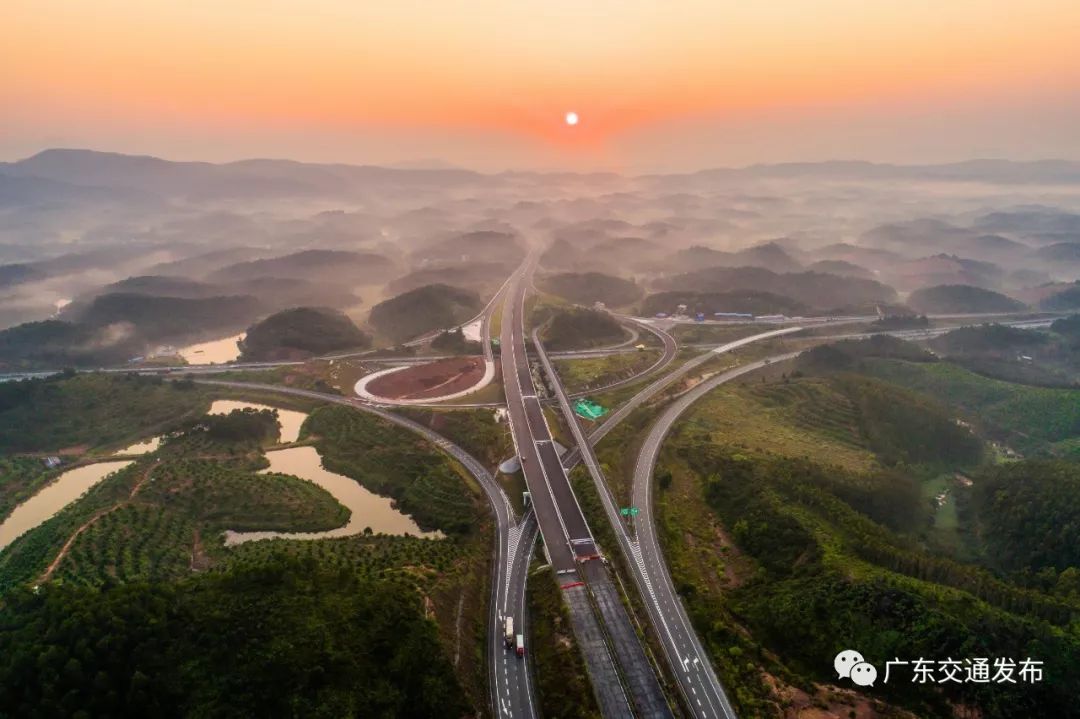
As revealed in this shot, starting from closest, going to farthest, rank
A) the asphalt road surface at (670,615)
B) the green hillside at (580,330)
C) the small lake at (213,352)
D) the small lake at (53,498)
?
the asphalt road surface at (670,615) < the small lake at (53,498) < the small lake at (213,352) < the green hillside at (580,330)

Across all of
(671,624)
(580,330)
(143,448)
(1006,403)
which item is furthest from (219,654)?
(1006,403)

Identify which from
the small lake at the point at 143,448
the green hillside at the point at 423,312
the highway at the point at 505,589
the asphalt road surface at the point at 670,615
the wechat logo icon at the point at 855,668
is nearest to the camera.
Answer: the wechat logo icon at the point at 855,668

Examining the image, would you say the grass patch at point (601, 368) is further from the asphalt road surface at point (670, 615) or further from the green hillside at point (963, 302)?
the green hillside at point (963, 302)

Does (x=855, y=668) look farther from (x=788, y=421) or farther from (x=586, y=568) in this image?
(x=788, y=421)

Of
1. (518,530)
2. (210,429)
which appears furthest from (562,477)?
(210,429)

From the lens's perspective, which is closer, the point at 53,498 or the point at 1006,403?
the point at 53,498

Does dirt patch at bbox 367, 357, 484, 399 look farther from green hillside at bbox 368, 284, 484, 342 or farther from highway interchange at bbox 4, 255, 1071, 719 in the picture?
green hillside at bbox 368, 284, 484, 342

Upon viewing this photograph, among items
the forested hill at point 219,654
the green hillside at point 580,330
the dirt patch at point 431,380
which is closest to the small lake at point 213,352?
the dirt patch at point 431,380
